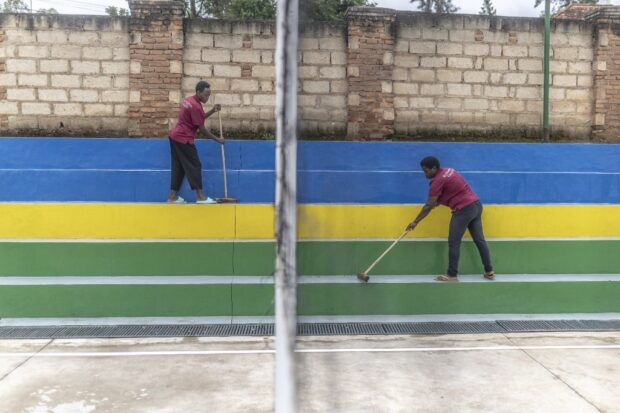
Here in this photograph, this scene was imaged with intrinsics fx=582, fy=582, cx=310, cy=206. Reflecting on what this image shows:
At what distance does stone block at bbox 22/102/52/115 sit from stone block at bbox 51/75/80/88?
0.37 meters

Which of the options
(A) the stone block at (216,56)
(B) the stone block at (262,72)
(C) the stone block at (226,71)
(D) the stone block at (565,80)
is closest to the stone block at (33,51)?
(A) the stone block at (216,56)

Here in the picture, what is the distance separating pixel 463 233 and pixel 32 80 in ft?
23.9

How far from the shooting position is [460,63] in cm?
986

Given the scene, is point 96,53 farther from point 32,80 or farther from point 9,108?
point 9,108

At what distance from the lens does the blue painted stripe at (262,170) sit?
667cm

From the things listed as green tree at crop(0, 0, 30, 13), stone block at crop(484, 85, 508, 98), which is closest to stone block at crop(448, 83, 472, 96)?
stone block at crop(484, 85, 508, 98)

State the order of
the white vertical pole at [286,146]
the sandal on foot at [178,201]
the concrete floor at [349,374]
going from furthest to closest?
the sandal on foot at [178,201] < the concrete floor at [349,374] < the white vertical pole at [286,146]

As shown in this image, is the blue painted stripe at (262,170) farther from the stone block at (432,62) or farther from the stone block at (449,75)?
the stone block at (432,62)

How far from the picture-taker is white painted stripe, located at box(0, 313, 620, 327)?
5.39 meters

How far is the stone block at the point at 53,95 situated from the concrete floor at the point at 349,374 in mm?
5455

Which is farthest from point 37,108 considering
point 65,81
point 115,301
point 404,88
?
point 404,88

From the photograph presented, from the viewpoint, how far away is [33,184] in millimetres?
6645

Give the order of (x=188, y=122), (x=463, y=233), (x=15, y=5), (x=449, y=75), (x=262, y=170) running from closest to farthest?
(x=463, y=233) < (x=188, y=122) < (x=262, y=170) < (x=449, y=75) < (x=15, y=5)

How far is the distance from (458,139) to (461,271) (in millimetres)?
4549
